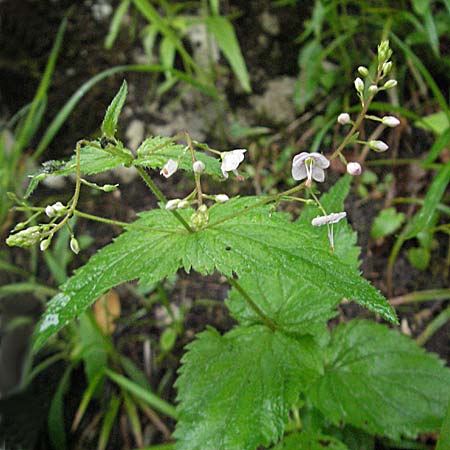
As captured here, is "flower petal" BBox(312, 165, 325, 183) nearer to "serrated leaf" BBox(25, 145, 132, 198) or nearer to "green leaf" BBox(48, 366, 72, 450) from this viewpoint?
"serrated leaf" BBox(25, 145, 132, 198)

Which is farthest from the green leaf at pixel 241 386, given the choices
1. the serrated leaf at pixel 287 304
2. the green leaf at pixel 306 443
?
the green leaf at pixel 306 443

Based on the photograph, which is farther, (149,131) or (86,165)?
(149,131)

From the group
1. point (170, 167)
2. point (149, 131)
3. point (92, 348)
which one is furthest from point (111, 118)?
point (149, 131)

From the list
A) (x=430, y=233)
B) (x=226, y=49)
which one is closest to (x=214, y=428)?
(x=430, y=233)

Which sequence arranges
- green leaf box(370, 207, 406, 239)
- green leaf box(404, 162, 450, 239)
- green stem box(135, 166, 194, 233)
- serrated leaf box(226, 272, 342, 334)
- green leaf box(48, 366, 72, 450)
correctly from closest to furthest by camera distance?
1. green stem box(135, 166, 194, 233)
2. serrated leaf box(226, 272, 342, 334)
3. green leaf box(404, 162, 450, 239)
4. green leaf box(48, 366, 72, 450)
5. green leaf box(370, 207, 406, 239)

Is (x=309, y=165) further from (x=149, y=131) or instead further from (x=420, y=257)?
(x=149, y=131)

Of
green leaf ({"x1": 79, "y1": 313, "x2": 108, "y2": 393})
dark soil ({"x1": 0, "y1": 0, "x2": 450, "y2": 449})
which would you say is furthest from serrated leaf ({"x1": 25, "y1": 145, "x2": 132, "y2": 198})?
dark soil ({"x1": 0, "y1": 0, "x2": 450, "y2": 449})

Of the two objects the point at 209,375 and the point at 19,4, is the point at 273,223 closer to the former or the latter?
the point at 209,375
